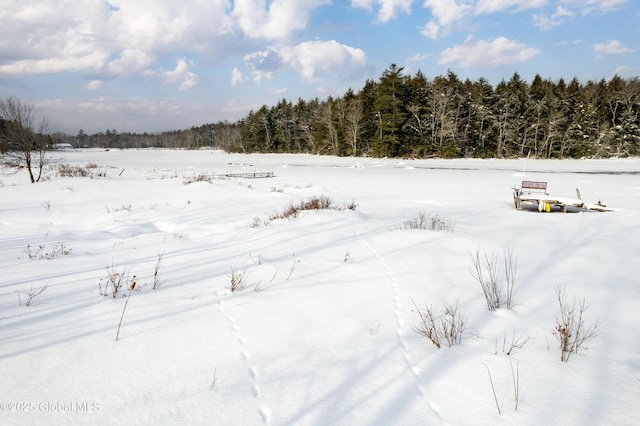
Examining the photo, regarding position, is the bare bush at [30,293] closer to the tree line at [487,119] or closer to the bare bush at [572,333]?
the bare bush at [572,333]

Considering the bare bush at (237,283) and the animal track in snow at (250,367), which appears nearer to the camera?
the animal track in snow at (250,367)

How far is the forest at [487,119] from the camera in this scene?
41.7 m

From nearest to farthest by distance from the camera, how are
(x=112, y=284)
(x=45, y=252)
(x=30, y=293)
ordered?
1. (x=30, y=293)
2. (x=112, y=284)
3. (x=45, y=252)

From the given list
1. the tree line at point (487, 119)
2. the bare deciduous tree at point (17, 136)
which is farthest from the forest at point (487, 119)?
the bare deciduous tree at point (17, 136)

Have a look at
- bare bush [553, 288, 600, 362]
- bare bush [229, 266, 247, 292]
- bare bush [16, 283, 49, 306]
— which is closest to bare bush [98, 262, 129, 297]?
bare bush [16, 283, 49, 306]

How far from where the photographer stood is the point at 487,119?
43.7 m

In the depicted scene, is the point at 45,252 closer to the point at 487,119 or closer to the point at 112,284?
the point at 112,284

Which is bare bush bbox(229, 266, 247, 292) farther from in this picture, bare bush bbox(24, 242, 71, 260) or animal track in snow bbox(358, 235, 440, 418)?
bare bush bbox(24, 242, 71, 260)

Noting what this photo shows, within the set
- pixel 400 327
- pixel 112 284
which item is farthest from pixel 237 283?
pixel 400 327

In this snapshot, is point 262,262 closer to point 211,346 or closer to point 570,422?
point 211,346

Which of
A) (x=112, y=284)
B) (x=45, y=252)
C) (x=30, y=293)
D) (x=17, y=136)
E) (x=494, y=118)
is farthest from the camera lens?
(x=494, y=118)

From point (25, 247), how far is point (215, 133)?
136027 millimetres

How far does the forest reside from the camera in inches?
1641

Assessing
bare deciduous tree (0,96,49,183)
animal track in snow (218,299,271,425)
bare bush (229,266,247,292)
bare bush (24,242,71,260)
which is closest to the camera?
animal track in snow (218,299,271,425)
